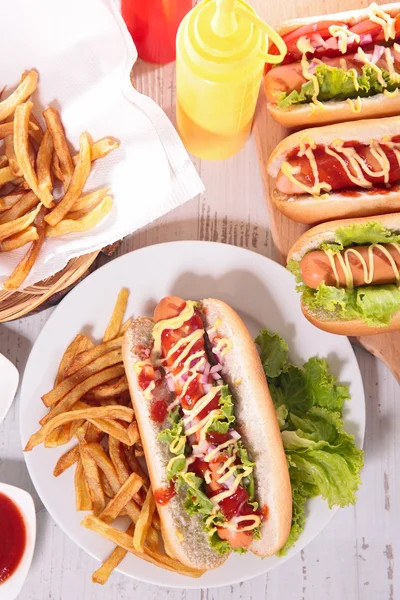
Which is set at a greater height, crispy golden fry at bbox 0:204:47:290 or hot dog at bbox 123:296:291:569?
crispy golden fry at bbox 0:204:47:290

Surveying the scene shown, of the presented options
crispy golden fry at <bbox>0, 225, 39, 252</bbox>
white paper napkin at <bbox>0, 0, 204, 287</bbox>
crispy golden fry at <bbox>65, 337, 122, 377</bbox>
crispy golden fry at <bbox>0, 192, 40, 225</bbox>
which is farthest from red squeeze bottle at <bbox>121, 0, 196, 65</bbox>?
crispy golden fry at <bbox>65, 337, 122, 377</bbox>

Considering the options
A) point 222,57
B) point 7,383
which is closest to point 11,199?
point 7,383

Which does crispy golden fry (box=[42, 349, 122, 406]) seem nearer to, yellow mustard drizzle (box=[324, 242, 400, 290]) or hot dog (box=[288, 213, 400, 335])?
hot dog (box=[288, 213, 400, 335])

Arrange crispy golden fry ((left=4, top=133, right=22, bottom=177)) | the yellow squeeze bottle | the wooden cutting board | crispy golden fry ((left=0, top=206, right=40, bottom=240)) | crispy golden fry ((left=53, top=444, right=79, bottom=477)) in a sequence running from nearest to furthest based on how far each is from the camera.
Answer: the yellow squeeze bottle
crispy golden fry ((left=0, top=206, right=40, bottom=240))
crispy golden fry ((left=4, top=133, right=22, bottom=177))
crispy golden fry ((left=53, top=444, right=79, bottom=477))
the wooden cutting board

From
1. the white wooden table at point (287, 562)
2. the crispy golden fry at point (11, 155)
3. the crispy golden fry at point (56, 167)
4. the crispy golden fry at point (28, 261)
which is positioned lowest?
the white wooden table at point (287, 562)

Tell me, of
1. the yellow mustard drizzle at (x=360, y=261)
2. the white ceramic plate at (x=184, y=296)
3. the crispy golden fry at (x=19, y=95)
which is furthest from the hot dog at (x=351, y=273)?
the crispy golden fry at (x=19, y=95)

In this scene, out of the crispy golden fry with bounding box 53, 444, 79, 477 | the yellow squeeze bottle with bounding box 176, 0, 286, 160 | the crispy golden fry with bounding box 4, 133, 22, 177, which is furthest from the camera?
the crispy golden fry with bounding box 53, 444, 79, 477

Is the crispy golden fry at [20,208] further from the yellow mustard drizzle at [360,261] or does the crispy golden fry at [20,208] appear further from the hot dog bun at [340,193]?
the yellow mustard drizzle at [360,261]

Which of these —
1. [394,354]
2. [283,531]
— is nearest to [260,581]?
[283,531]
